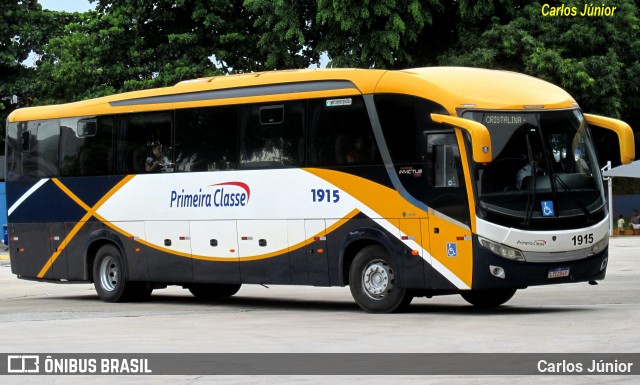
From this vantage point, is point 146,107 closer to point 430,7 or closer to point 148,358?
point 148,358

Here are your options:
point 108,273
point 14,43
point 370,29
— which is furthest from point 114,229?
point 14,43

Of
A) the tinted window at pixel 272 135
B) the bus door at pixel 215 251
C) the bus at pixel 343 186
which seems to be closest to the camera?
the bus at pixel 343 186

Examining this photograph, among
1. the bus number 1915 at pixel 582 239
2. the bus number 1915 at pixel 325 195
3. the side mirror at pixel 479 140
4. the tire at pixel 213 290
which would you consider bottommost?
the tire at pixel 213 290

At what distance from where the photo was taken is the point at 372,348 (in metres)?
13.6

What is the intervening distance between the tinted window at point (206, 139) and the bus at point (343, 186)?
28 millimetres

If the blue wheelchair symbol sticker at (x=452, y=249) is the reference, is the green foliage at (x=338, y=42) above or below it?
above

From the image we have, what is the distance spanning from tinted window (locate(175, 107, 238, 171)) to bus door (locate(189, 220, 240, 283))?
2.97ft

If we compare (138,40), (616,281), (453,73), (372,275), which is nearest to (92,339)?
(372,275)

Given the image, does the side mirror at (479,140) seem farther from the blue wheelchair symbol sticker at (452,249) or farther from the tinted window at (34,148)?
the tinted window at (34,148)

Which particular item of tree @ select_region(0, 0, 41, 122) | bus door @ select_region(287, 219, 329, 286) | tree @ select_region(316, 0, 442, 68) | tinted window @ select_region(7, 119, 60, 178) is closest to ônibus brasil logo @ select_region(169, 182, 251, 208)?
bus door @ select_region(287, 219, 329, 286)

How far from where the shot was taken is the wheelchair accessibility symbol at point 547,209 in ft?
58.6

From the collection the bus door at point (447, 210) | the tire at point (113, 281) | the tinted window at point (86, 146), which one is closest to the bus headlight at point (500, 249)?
the bus door at point (447, 210)

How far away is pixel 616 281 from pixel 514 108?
8.71 metres

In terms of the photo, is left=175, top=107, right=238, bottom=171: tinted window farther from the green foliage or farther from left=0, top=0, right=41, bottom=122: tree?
left=0, top=0, right=41, bottom=122: tree
